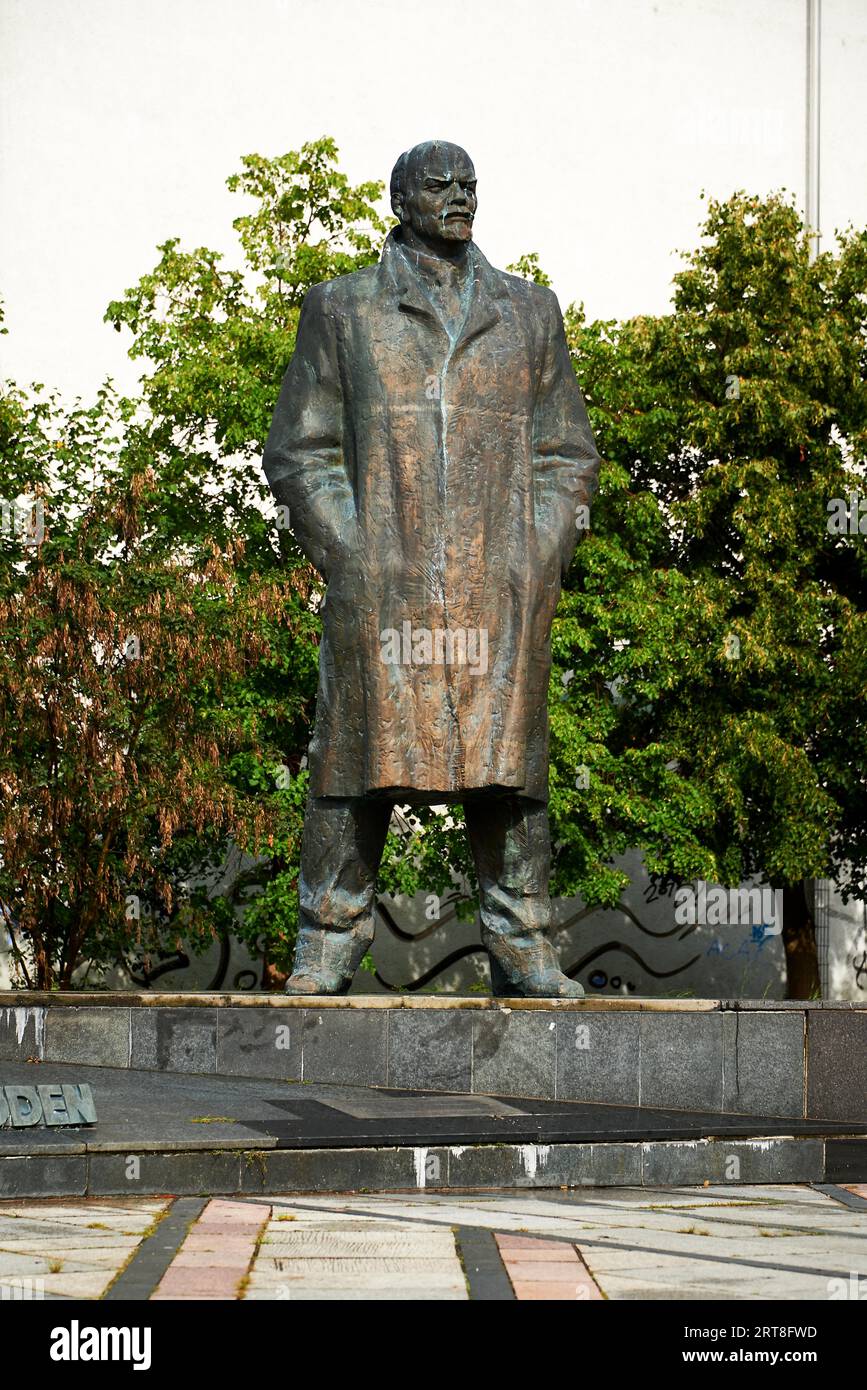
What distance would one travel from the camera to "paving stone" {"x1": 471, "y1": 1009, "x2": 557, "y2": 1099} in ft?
27.1

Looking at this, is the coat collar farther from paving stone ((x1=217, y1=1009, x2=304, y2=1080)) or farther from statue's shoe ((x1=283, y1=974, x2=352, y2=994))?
paving stone ((x1=217, y1=1009, x2=304, y2=1080))

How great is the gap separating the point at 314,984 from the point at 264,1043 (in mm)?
438

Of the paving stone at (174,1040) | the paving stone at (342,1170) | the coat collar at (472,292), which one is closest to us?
the paving stone at (342,1170)

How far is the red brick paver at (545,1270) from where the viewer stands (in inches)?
181

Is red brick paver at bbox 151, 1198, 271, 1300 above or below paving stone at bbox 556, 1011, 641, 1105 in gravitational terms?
below

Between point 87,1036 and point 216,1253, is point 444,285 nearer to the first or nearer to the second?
point 87,1036

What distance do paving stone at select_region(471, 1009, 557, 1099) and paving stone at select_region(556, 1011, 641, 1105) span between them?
0.06 metres

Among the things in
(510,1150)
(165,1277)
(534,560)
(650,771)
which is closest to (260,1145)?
(510,1150)

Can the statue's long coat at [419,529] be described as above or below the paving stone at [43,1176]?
Result: above

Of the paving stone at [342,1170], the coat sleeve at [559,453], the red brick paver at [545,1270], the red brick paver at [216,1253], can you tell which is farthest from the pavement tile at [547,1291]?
the coat sleeve at [559,453]

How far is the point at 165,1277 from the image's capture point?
15.5 ft

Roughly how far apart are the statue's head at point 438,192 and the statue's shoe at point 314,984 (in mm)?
3336

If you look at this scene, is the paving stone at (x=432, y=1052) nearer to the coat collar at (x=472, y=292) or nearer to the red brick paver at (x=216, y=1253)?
the red brick paver at (x=216, y=1253)

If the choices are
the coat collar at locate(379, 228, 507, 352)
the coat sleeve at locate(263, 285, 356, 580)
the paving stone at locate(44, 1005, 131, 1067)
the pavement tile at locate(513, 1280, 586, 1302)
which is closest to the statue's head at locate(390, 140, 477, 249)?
the coat collar at locate(379, 228, 507, 352)
